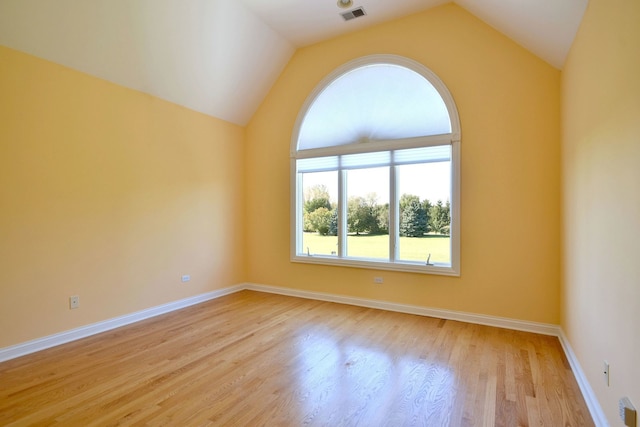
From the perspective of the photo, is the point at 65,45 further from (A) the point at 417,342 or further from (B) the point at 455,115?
(A) the point at 417,342

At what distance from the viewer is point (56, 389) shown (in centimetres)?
228

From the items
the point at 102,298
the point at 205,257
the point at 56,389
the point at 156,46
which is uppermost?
the point at 156,46

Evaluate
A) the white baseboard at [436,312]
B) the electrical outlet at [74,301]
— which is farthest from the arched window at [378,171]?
the electrical outlet at [74,301]

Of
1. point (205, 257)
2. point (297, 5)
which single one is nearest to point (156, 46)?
point (297, 5)

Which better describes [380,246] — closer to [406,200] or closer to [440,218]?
[406,200]

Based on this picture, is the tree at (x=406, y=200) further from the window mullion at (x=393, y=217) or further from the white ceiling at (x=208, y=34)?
the white ceiling at (x=208, y=34)

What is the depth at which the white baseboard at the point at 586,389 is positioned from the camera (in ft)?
6.00

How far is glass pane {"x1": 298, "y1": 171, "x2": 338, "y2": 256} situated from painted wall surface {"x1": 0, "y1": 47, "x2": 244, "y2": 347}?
1441 millimetres

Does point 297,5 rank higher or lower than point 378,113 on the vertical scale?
higher

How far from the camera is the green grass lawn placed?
392cm

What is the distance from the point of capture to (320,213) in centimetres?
489

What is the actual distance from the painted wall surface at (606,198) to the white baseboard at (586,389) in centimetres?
6

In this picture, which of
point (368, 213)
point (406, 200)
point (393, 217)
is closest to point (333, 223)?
point (368, 213)

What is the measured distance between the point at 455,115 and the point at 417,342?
2665 mm
